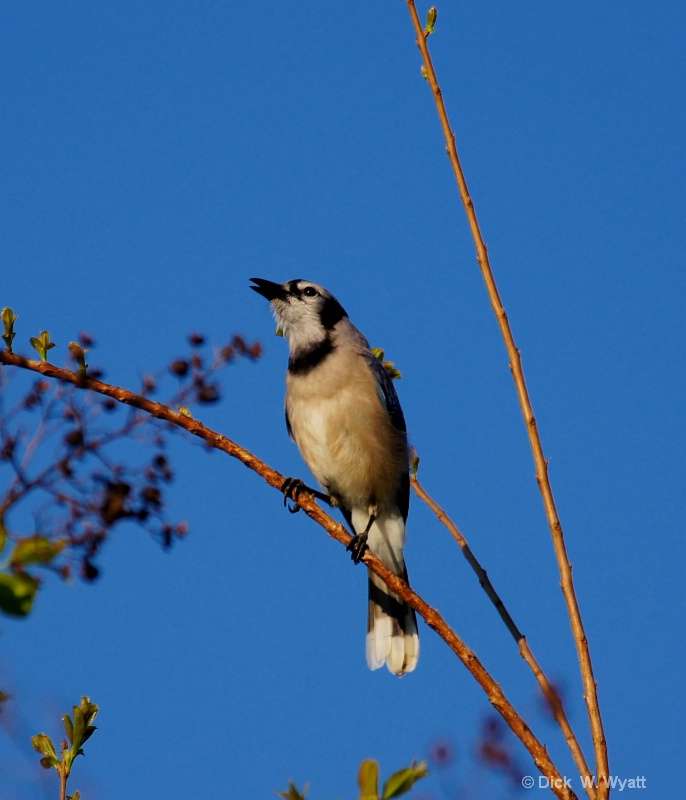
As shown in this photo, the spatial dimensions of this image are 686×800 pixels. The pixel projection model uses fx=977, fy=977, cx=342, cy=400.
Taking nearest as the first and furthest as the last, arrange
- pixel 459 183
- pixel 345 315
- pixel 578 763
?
pixel 578 763
pixel 459 183
pixel 345 315

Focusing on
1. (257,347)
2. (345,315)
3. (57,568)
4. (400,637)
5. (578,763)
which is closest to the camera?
(57,568)

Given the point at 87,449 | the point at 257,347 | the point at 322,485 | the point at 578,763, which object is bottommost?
the point at 578,763

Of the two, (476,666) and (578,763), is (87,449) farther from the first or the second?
(578,763)

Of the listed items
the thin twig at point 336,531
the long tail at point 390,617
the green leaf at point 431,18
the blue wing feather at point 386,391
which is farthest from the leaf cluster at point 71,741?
the blue wing feather at point 386,391

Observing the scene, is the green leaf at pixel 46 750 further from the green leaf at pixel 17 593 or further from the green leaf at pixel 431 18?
the green leaf at pixel 431 18

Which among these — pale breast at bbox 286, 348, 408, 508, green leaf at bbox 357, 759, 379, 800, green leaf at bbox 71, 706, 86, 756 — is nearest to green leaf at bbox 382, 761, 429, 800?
green leaf at bbox 357, 759, 379, 800

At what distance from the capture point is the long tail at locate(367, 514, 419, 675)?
5355 mm

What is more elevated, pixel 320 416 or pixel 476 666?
pixel 320 416

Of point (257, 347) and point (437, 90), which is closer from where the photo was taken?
point (437, 90)

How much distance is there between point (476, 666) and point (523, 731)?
0.82ft

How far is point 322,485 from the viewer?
226 inches

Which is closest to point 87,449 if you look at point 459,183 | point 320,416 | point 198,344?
point 198,344

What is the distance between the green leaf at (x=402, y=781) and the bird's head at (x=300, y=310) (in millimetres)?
4444

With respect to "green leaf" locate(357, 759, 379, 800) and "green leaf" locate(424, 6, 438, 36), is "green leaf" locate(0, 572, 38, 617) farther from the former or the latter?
"green leaf" locate(424, 6, 438, 36)
